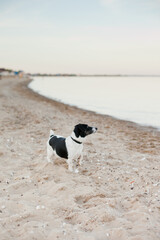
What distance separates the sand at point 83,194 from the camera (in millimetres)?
3334

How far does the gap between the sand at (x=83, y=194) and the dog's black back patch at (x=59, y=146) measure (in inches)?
18.9

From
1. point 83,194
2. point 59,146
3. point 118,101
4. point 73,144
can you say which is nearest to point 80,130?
point 73,144

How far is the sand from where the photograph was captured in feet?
10.9

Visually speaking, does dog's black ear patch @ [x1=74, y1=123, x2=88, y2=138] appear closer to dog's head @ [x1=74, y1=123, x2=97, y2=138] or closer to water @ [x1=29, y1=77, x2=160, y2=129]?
dog's head @ [x1=74, y1=123, x2=97, y2=138]

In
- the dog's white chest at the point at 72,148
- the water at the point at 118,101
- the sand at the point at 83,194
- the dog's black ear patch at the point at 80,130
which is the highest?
the water at the point at 118,101

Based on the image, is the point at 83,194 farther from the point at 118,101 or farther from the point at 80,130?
the point at 118,101

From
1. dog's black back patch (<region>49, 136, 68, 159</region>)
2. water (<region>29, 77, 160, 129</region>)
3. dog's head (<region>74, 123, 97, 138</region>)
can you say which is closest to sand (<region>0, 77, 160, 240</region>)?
dog's black back patch (<region>49, 136, 68, 159</region>)

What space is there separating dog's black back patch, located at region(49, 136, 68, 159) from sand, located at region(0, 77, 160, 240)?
0.48 meters

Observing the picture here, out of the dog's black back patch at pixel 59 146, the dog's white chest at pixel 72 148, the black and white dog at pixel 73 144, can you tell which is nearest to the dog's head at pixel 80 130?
the black and white dog at pixel 73 144

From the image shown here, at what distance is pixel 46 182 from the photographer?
4.98 meters

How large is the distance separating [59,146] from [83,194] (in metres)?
1.53

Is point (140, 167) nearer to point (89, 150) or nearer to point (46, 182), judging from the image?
point (89, 150)

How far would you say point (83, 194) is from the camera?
4.42 m

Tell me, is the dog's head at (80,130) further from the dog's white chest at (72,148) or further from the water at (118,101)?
the water at (118,101)
